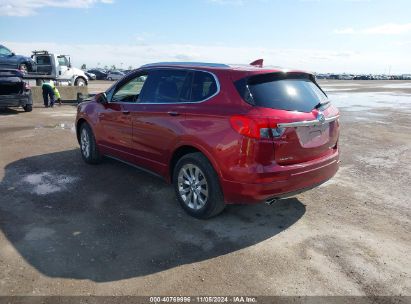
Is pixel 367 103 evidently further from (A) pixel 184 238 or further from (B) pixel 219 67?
(A) pixel 184 238

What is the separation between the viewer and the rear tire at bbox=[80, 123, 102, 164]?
6.69m

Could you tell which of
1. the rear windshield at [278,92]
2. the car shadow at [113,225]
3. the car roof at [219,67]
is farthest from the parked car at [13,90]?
the rear windshield at [278,92]

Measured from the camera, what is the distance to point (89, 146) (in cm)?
680

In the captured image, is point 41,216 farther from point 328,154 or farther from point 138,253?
point 328,154

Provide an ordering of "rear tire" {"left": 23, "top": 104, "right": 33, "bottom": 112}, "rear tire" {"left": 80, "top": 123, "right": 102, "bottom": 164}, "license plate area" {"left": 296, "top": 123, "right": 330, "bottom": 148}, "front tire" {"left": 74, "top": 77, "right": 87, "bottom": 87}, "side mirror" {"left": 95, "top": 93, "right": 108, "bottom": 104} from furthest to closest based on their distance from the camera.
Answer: "front tire" {"left": 74, "top": 77, "right": 87, "bottom": 87}
"rear tire" {"left": 23, "top": 104, "right": 33, "bottom": 112}
"rear tire" {"left": 80, "top": 123, "right": 102, "bottom": 164}
"side mirror" {"left": 95, "top": 93, "right": 108, "bottom": 104}
"license plate area" {"left": 296, "top": 123, "right": 330, "bottom": 148}

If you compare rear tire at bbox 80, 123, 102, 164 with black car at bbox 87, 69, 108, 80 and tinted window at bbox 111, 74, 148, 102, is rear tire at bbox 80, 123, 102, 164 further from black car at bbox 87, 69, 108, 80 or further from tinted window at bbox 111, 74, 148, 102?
black car at bbox 87, 69, 108, 80

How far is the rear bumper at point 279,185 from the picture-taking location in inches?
158

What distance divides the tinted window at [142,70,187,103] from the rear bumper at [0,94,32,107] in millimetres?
9346

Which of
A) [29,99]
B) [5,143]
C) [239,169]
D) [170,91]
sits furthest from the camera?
[29,99]

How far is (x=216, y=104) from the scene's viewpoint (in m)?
4.24

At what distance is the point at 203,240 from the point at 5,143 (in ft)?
20.8

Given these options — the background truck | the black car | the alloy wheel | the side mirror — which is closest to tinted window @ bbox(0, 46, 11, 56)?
the background truck

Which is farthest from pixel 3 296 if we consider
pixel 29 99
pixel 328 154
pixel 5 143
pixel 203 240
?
pixel 29 99

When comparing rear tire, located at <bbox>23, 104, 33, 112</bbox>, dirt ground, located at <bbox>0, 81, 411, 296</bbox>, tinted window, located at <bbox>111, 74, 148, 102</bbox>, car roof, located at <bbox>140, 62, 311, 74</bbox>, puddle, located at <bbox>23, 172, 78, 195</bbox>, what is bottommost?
dirt ground, located at <bbox>0, 81, 411, 296</bbox>
